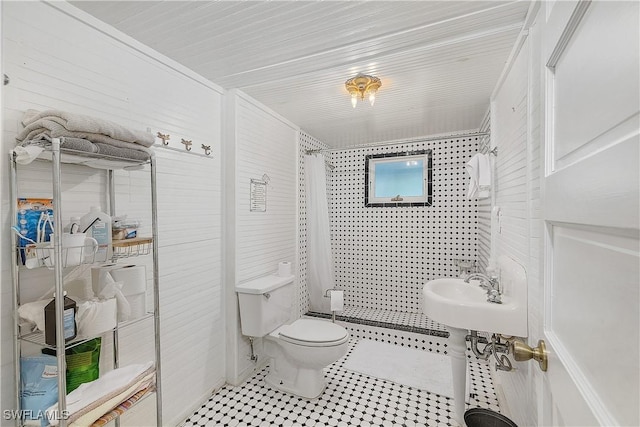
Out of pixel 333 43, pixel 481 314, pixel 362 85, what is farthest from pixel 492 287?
pixel 333 43

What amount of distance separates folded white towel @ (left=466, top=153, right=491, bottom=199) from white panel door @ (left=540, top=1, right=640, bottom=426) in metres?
1.53

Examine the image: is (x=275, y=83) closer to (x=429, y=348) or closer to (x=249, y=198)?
(x=249, y=198)

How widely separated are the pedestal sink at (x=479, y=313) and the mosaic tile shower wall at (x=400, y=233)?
132 cm

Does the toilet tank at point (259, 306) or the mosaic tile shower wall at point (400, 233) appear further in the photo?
the mosaic tile shower wall at point (400, 233)

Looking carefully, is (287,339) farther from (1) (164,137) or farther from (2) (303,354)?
(1) (164,137)

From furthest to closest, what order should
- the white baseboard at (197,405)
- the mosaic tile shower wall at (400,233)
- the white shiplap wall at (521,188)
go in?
the mosaic tile shower wall at (400,233) < the white baseboard at (197,405) < the white shiplap wall at (521,188)

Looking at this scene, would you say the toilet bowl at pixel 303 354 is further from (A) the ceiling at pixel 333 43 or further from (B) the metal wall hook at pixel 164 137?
(A) the ceiling at pixel 333 43

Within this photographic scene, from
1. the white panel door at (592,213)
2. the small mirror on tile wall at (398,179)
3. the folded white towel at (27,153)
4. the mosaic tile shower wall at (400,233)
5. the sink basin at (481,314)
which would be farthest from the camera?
the small mirror on tile wall at (398,179)

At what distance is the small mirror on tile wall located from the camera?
11.0ft

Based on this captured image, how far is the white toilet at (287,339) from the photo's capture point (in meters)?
1.96

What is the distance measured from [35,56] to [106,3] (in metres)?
0.38

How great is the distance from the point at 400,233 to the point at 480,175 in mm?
1463

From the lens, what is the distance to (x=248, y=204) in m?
2.27

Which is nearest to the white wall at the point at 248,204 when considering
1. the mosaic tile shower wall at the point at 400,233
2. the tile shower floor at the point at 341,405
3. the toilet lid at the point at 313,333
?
the tile shower floor at the point at 341,405
